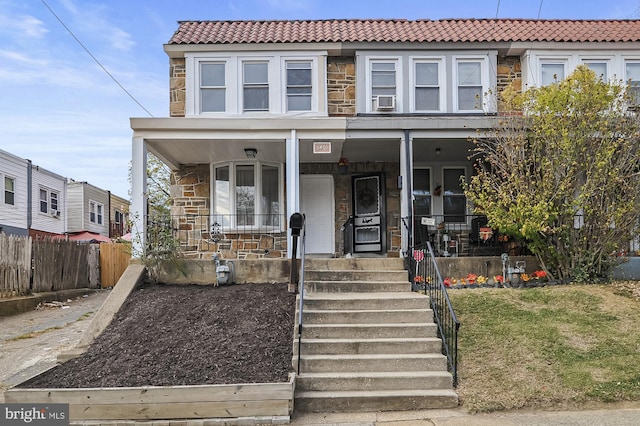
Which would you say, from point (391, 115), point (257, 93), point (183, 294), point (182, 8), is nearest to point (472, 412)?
point (183, 294)

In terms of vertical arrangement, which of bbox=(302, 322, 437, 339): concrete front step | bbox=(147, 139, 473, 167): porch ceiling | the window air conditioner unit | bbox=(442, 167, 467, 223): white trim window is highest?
the window air conditioner unit

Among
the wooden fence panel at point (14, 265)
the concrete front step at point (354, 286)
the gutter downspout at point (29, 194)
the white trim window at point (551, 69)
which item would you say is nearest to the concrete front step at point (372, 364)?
the concrete front step at point (354, 286)

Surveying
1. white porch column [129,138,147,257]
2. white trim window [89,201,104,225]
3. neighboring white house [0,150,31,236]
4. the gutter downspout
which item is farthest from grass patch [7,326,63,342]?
white trim window [89,201,104,225]

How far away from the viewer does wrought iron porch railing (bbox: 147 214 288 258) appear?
37.5ft

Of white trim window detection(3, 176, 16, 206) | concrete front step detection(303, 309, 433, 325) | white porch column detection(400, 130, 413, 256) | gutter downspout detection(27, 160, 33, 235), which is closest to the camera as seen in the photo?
concrete front step detection(303, 309, 433, 325)

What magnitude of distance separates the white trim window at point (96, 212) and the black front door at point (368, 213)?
2047cm

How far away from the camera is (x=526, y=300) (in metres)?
7.83

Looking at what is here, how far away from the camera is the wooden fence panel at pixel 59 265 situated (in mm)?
13547

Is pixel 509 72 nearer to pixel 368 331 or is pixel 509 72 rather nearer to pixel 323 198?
pixel 323 198

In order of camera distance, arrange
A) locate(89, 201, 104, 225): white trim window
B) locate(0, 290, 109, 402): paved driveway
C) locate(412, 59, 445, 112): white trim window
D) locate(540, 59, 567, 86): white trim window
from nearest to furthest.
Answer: locate(0, 290, 109, 402): paved driveway, locate(412, 59, 445, 112): white trim window, locate(540, 59, 567, 86): white trim window, locate(89, 201, 104, 225): white trim window

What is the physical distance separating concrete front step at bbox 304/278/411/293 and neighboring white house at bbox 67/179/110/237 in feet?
71.5

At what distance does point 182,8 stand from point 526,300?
1064 cm

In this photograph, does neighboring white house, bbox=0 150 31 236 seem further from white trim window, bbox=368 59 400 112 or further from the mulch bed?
white trim window, bbox=368 59 400 112

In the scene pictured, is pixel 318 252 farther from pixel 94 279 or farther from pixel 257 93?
pixel 94 279
